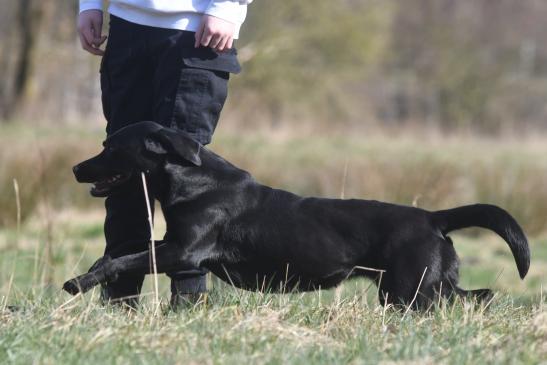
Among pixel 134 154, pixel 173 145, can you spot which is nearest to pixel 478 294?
pixel 173 145

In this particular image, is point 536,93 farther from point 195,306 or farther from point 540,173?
point 195,306

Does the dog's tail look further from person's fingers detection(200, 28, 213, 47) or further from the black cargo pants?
person's fingers detection(200, 28, 213, 47)

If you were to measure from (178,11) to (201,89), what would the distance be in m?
0.31

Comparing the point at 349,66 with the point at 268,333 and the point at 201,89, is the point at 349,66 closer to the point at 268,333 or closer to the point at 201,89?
the point at 201,89

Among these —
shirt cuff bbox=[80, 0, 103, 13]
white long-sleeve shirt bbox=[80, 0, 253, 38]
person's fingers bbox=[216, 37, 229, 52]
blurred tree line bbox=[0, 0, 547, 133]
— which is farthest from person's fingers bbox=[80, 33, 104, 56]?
blurred tree line bbox=[0, 0, 547, 133]

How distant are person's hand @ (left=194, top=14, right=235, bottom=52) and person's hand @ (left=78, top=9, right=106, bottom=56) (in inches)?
22.7

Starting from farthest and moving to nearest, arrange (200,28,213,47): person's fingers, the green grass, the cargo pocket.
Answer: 1. the cargo pocket
2. (200,28,213,47): person's fingers
3. the green grass

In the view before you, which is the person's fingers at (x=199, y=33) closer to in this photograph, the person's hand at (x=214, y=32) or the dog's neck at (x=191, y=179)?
the person's hand at (x=214, y=32)

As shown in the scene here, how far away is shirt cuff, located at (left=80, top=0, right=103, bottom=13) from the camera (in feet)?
14.6

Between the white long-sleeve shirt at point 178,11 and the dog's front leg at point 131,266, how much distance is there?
873mm

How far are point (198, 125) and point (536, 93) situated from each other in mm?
34482

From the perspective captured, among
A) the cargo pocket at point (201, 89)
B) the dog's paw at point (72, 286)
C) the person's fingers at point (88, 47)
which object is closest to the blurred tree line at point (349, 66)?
the person's fingers at point (88, 47)

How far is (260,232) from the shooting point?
4.10m

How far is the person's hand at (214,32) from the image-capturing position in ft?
13.2
